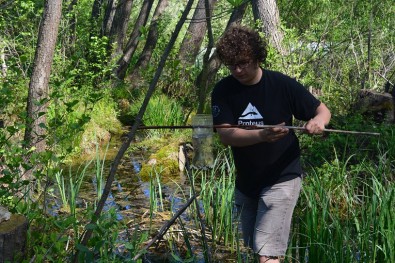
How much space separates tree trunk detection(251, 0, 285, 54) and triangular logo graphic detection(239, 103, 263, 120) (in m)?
6.31

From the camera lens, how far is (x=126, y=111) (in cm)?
1355

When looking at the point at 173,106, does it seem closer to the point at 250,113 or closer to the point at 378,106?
the point at 378,106

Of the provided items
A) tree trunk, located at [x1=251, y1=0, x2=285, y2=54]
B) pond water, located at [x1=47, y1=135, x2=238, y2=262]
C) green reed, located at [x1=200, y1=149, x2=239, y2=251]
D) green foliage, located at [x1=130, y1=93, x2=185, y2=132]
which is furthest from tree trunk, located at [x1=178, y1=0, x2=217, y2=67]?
green reed, located at [x1=200, y1=149, x2=239, y2=251]

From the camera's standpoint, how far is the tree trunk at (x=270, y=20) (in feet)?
33.4

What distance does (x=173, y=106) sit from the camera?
12406 millimetres

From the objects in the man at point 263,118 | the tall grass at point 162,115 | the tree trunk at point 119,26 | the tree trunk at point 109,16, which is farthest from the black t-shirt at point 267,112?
the tree trunk at point 109,16

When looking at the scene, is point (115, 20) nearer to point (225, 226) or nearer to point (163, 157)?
point (163, 157)

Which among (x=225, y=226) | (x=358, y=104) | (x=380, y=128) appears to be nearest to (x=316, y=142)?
(x=380, y=128)

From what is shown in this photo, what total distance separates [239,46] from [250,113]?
1.21 ft

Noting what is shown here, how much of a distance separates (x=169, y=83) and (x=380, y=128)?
6.48 meters

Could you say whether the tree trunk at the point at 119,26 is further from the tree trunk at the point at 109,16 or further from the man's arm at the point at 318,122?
the man's arm at the point at 318,122

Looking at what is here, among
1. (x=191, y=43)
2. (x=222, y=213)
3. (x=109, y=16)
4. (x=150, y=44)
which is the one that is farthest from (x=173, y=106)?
(x=222, y=213)

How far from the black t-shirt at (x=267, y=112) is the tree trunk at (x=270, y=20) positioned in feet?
20.5

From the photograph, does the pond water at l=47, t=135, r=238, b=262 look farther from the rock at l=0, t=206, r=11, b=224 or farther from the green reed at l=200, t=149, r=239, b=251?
the rock at l=0, t=206, r=11, b=224
